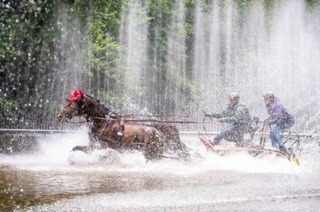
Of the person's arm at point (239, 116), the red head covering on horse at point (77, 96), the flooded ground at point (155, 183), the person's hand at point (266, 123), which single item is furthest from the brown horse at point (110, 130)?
the person's hand at point (266, 123)

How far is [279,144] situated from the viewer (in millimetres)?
16172

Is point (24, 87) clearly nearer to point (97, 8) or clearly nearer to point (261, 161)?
point (97, 8)

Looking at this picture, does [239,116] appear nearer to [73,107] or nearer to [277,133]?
[277,133]

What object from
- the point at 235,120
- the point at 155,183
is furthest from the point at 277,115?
the point at 155,183

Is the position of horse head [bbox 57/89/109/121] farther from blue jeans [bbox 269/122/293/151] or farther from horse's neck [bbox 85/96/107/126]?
blue jeans [bbox 269/122/293/151]

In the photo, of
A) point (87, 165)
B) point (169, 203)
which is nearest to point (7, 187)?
point (169, 203)

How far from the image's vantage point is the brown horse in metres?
14.5

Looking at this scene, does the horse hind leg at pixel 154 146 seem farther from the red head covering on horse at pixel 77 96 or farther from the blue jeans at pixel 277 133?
the blue jeans at pixel 277 133

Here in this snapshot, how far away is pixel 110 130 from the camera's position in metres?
14.7

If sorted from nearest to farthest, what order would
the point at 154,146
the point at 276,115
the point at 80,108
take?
the point at 80,108
the point at 154,146
the point at 276,115

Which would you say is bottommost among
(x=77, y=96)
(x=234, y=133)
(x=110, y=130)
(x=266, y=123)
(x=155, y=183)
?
(x=155, y=183)

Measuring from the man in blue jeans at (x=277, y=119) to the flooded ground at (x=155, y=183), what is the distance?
2.92ft

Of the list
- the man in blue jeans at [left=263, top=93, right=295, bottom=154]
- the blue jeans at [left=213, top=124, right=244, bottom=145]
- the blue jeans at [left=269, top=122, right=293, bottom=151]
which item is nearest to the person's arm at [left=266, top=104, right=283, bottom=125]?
the man in blue jeans at [left=263, top=93, right=295, bottom=154]

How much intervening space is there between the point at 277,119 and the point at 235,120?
43.2 inches
